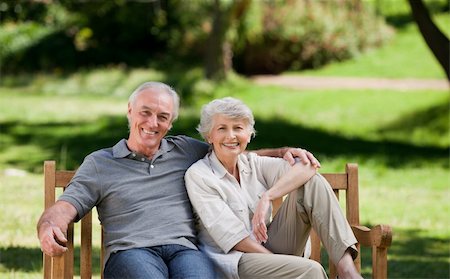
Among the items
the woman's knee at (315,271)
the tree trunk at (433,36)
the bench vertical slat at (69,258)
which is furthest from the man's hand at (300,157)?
the tree trunk at (433,36)

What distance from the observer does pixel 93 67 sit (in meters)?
23.5

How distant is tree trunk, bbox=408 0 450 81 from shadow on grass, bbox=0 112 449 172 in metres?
2.40

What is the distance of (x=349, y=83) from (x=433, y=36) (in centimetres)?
1021

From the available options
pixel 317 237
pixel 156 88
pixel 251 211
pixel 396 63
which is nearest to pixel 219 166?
pixel 251 211

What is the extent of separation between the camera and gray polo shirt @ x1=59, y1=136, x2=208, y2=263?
4742mm

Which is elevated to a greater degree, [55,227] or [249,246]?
[55,227]

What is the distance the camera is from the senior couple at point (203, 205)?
4684 mm

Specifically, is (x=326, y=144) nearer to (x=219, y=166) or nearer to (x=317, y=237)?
(x=317, y=237)

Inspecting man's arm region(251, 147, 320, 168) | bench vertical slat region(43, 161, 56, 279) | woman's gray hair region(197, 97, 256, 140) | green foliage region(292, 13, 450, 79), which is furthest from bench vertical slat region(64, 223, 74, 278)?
green foliage region(292, 13, 450, 79)

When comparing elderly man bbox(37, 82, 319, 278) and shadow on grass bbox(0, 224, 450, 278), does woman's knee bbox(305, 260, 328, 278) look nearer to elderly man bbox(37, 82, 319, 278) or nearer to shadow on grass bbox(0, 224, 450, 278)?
elderly man bbox(37, 82, 319, 278)

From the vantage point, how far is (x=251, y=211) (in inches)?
195

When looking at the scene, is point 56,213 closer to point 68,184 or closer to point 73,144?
point 68,184

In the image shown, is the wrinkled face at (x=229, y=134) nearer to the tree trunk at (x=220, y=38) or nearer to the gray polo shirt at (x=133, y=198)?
the gray polo shirt at (x=133, y=198)

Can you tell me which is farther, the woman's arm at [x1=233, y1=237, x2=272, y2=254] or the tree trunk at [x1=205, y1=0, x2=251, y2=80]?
the tree trunk at [x1=205, y1=0, x2=251, y2=80]
